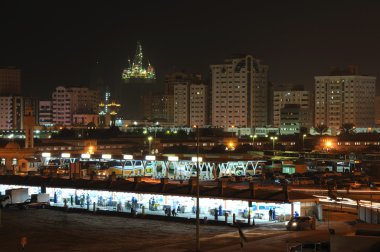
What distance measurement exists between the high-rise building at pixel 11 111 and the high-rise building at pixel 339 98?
58665 millimetres

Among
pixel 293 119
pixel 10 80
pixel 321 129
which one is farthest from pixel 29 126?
pixel 10 80

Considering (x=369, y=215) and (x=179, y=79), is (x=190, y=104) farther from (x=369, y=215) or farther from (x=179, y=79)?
(x=369, y=215)

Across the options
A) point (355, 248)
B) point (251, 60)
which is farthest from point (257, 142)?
point (355, 248)

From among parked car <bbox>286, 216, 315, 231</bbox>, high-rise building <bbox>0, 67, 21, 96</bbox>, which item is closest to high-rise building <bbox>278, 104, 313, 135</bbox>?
high-rise building <bbox>0, 67, 21, 96</bbox>

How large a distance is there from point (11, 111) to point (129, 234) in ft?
395

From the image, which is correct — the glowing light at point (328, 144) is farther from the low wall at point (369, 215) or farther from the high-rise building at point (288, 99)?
the low wall at point (369, 215)

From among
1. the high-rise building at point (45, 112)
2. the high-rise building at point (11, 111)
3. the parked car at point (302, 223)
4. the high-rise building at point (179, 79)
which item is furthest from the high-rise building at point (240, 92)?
the parked car at point (302, 223)

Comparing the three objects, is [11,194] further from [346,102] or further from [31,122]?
[346,102]

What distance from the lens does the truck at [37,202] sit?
3170 centimetres

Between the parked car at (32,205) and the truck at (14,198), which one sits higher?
the truck at (14,198)

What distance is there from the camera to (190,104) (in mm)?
133000

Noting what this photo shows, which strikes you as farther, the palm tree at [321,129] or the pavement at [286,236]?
the palm tree at [321,129]

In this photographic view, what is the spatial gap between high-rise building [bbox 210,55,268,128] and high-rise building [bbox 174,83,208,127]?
8.69 metres

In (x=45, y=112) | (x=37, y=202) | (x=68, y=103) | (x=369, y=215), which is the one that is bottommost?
A: (x=37, y=202)
